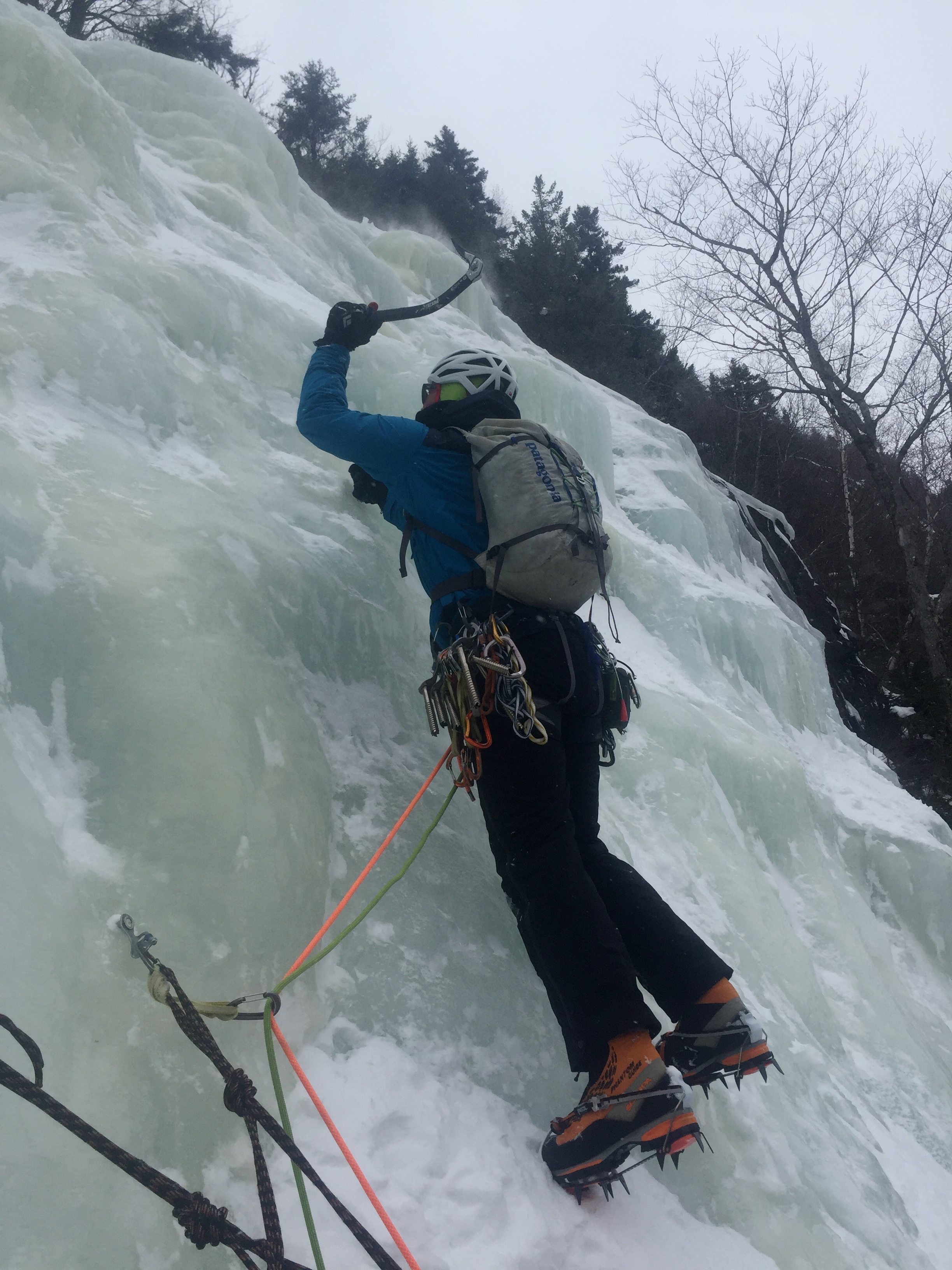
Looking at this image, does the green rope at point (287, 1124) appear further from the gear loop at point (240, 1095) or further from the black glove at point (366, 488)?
the black glove at point (366, 488)

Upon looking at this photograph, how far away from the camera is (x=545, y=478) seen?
7.16 feet

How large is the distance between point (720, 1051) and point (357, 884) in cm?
88

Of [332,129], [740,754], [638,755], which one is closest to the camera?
[638,755]

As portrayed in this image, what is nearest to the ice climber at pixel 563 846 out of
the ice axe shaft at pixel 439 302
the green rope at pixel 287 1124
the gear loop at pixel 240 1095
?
the ice axe shaft at pixel 439 302

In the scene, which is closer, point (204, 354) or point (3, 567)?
point (3, 567)

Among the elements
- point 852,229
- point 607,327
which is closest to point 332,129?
point 607,327

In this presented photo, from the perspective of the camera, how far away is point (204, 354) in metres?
3.26

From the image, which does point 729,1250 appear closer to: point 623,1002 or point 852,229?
point 623,1002

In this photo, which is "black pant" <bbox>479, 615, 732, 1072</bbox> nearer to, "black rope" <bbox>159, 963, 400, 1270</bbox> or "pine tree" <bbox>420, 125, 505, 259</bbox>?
"black rope" <bbox>159, 963, 400, 1270</bbox>

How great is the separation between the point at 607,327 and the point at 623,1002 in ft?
57.3

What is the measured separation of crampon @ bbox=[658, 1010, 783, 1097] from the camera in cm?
182

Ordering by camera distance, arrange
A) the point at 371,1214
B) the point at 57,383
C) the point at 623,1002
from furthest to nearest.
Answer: the point at 57,383 → the point at 623,1002 → the point at 371,1214

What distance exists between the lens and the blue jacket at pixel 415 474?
89.8 inches

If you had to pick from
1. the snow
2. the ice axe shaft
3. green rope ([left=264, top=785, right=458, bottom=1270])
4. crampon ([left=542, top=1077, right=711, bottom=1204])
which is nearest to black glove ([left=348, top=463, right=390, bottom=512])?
the snow
